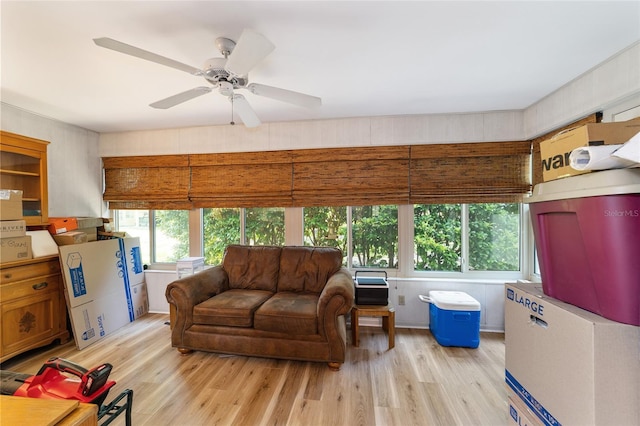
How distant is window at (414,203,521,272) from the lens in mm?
3057

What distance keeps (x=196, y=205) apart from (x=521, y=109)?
13.3ft

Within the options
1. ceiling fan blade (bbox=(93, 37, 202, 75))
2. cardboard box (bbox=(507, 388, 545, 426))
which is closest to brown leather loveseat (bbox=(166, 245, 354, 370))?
cardboard box (bbox=(507, 388, 545, 426))

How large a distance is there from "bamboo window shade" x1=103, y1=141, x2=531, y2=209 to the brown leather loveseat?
838 millimetres

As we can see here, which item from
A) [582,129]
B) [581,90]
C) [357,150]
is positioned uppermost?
[581,90]

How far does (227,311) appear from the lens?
93.2 inches

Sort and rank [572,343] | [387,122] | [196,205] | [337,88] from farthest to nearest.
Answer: [196,205]
[387,122]
[337,88]
[572,343]

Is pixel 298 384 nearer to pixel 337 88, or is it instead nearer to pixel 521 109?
pixel 337 88

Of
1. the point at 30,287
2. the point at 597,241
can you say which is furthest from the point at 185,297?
the point at 597,241

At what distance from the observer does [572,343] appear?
2.43ft

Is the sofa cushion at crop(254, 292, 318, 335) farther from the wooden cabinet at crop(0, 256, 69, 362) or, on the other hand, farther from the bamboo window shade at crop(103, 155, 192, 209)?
the wooden cabinet at crop(0, 256, 69, 362)

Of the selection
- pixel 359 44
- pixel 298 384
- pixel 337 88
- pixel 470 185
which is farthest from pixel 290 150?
pixel 298 384

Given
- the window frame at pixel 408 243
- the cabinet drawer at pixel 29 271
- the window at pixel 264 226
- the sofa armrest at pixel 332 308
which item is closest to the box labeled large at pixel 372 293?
the sofa armrest at pixel 332 308

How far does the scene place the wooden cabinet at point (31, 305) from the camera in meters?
2.27

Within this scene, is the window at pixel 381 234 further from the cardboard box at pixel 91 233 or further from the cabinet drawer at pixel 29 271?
the cabinet drawer at pixel 29 271
